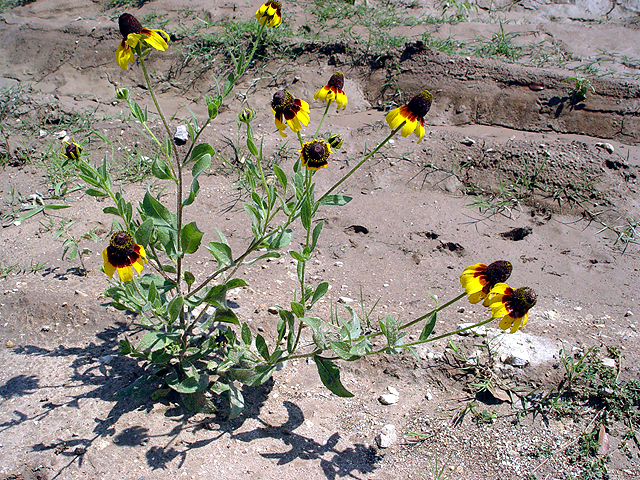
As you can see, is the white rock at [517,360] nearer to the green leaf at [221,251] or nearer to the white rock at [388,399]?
the white rock at [388,399]

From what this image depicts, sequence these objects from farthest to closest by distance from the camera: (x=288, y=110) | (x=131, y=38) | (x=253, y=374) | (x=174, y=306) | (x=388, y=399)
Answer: (x=388, y=399), (x=253, y=374), (x=288, y=110), (x=174, y=306), (x=131, y=38)

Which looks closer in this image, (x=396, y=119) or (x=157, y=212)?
(x=396, y=119)

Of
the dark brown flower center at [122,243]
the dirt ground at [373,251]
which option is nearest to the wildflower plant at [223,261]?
the dark brown flower center at [122,243]

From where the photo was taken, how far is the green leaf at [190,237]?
6.88 ft

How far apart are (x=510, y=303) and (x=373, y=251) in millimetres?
1863

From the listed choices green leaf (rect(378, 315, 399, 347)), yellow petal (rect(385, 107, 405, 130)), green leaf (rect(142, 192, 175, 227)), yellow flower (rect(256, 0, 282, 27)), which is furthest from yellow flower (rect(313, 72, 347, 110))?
green leaf (rect(378, 315, 399, 347))

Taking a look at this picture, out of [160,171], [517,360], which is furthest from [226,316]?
[517,360]

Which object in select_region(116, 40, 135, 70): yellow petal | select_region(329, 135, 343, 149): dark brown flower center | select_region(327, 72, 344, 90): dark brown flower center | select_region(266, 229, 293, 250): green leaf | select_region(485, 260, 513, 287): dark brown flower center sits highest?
select_region(116, 40, 135, 70): yellow petal

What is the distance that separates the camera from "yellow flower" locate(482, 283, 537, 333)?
67.6 inches

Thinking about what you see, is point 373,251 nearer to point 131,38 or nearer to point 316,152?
point 316,152

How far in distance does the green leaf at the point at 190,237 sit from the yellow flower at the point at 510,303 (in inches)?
48.0

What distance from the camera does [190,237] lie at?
2111 millimetres

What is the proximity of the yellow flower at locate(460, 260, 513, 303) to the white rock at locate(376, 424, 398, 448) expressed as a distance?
0.88 meters

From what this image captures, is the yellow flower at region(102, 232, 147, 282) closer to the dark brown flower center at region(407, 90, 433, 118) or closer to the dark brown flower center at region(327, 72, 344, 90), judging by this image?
the dark brown flower center at region(327, 72, 344, 90)
